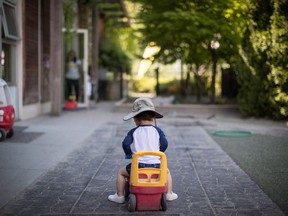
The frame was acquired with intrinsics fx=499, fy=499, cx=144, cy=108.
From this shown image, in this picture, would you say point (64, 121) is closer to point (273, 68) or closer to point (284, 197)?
point (273, 68)

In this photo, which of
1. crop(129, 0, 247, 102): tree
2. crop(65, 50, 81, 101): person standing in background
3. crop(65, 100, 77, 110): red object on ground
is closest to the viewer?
crop(129, 0, 247, 102): tree

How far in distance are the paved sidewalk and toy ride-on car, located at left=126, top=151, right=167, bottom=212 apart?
90mm

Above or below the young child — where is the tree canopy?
above

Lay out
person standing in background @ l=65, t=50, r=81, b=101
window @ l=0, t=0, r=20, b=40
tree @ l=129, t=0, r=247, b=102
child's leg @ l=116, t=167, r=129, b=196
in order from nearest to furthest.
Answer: child's leg @ l=116, t=167, r=129, b=196, window @ l=0, t=0, r=20, b=40, tree @ l=129, t=0, r=247, b=102, person standing in background @ l=65, t=50, r=81, b=101

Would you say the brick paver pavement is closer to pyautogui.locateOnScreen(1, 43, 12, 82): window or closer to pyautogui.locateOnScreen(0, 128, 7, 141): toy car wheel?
pyautogui.locateOnScreen(0, 128, 7, 141): toy car wheel

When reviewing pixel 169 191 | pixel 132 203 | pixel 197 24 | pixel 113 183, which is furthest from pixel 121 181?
pixel 197 24

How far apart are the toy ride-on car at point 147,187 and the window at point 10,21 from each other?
7.38 metres

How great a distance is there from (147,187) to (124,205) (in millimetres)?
465

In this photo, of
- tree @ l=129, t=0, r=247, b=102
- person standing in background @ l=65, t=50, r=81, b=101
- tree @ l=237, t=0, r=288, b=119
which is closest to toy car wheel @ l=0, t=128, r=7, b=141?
tree @ l=237, t=0, r=288, b=119

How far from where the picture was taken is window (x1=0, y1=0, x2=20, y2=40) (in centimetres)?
1133

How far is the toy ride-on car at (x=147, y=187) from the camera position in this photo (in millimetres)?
4891

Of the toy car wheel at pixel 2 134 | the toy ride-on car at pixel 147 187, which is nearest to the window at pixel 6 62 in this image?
the toy car wheel at pixel 2 134

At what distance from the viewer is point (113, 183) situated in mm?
6172

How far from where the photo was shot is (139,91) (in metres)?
27.5
